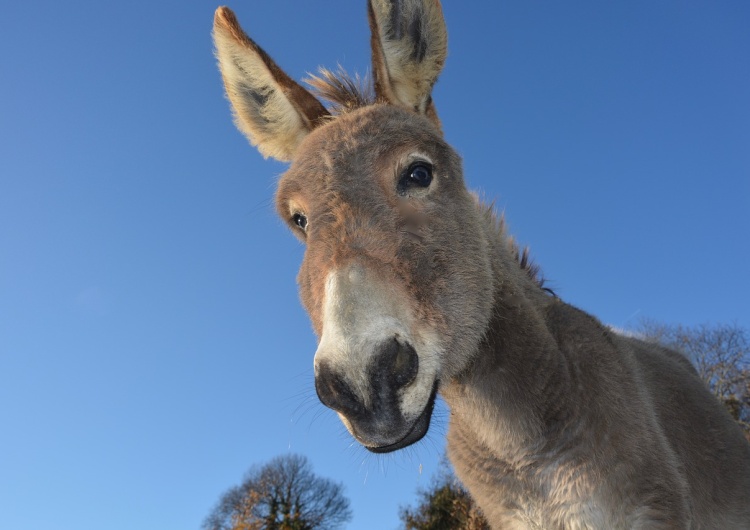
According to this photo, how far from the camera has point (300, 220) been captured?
3465 mm

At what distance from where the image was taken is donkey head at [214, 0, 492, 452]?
86.3 inches

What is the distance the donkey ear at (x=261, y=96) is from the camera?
12.8ft

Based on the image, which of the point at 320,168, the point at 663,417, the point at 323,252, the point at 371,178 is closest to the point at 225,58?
the point at 320,168

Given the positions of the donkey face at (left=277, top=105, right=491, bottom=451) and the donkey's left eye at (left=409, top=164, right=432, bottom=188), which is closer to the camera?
the donkey face at (left=277, top=105, right=491, bottom=451)

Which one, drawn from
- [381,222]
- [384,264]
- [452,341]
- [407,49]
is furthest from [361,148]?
[452,341]

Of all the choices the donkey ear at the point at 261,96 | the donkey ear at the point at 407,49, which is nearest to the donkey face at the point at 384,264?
the donkey ear at the point at 407,49

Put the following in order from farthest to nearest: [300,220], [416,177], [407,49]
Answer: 1. [407,49]
2. [300,220]
3. [416,177]

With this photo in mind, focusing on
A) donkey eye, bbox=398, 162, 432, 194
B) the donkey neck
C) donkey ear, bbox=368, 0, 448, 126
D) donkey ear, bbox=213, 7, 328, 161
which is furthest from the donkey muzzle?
donkey ear, bbox=213, 7, 328, 161

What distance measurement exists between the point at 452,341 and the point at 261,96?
2.74 metres

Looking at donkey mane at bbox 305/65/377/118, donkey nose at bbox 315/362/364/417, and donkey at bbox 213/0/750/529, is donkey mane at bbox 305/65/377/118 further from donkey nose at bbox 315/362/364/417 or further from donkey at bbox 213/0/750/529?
donkey nose at bbox 315/362/364/417

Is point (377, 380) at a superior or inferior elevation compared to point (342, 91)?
inferior

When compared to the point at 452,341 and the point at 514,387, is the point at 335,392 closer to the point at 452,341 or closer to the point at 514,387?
the point at 452,341

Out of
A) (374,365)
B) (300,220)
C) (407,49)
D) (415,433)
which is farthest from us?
(407,49)

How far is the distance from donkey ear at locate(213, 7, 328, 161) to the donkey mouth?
2412 mm
